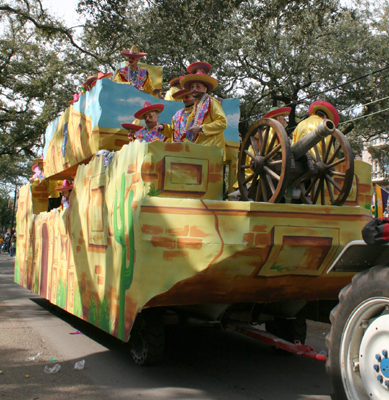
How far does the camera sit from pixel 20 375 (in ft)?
17.0

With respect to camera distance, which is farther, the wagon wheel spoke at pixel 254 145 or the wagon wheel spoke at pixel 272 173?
the wagon wheel spoke at pixel 254 145

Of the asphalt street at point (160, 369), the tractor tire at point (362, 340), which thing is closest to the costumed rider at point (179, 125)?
the asphalt street at point (160, 369)

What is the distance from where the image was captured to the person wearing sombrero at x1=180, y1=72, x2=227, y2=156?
18.6 feet

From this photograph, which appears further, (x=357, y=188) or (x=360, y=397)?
(x=357, y=188)

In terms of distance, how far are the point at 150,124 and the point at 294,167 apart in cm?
243

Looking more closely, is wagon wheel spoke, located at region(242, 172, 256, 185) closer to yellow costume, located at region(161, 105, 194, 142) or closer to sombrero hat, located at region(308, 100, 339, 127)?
yellow costume, located at region(161, 105, 194, 142)

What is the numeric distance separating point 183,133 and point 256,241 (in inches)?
82.0

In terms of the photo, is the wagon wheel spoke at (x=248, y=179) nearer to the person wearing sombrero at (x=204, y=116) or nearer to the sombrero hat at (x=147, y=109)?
the person wearing sombrero at (x=204, y=116)

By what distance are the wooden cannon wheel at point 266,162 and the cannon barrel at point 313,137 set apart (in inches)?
6.1

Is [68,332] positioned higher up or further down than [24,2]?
further down

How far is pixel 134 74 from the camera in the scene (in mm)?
8273

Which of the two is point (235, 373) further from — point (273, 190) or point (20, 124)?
point (20, 124)

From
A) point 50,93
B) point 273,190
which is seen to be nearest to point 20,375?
point 273,190

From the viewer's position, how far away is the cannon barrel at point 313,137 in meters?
4.35
